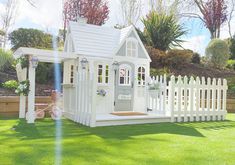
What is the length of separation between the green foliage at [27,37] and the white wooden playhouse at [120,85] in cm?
850

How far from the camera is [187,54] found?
→ 1332 cm

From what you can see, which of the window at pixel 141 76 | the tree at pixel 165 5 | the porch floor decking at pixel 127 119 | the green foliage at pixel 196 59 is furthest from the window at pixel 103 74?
the tree at pixel 165 5

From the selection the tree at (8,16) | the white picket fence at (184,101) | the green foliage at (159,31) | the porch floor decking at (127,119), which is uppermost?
the tree at (8,16)

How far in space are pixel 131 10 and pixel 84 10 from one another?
3947mm

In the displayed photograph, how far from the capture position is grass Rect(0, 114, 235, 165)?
11.5ft

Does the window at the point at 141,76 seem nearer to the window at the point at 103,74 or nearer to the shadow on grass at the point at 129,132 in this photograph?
the window at the point at 103,74

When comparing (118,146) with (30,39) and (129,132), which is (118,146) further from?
(30,39)

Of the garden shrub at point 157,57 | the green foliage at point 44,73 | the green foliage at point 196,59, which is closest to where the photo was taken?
the green foliage at point 44,73

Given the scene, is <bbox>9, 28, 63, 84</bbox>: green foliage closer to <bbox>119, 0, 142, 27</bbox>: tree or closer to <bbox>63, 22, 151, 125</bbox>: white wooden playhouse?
<bbox>119, 0, 142, 27</bbox>: tree

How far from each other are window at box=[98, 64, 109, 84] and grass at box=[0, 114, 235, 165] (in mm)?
2534

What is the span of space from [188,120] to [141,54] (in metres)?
2.77

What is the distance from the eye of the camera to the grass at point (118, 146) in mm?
3514

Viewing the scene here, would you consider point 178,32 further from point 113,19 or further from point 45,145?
point 45,145

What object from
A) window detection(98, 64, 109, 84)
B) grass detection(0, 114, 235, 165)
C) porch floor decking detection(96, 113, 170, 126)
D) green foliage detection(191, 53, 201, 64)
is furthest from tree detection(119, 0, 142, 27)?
grass detection(0, 114, 235, 165)
